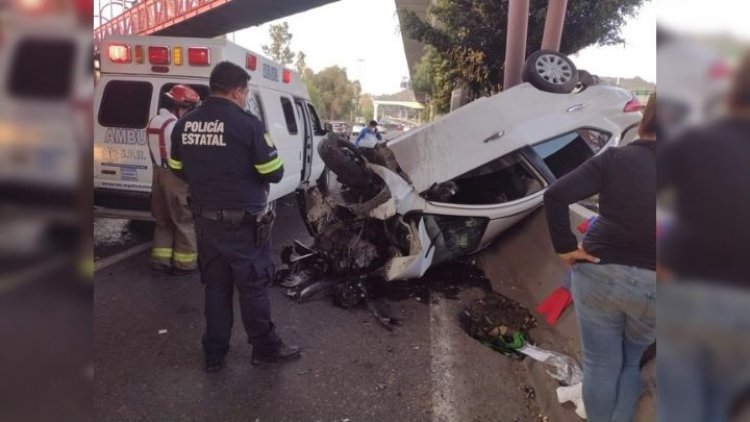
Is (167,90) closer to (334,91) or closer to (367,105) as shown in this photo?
(334,91)

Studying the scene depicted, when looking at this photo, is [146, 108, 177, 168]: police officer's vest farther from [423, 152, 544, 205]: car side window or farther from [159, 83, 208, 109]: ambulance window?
[423, 152, 544, 205]: car side window

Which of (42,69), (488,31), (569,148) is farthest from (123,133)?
(488,31)

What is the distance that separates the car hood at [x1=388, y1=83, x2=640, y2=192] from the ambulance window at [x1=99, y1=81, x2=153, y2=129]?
2.75 m

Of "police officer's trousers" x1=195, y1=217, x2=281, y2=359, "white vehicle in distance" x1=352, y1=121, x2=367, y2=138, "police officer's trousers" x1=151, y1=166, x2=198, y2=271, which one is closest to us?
"police officer's trousers" x1=195, y1=217, x2=281, y2=359

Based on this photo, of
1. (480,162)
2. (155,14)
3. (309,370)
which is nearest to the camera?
(309,370)

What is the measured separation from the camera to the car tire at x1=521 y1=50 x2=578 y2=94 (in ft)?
15.2

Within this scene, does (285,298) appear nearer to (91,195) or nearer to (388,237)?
(388,237)

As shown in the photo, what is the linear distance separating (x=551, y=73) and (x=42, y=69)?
4.90m

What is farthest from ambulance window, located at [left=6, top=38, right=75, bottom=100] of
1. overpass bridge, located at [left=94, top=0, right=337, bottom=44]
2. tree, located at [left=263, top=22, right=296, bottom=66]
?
tree, located at [left=263, top=22, right=296, bottom=66]

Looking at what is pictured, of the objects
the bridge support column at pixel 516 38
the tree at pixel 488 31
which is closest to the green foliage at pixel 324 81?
the tree at pixel 488 31

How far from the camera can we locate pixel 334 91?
5591cm

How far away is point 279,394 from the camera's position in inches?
113

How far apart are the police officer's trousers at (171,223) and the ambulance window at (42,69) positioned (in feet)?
14.4

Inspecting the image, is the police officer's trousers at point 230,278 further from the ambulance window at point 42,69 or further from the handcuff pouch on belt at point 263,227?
the ambulance window at point 42,69
